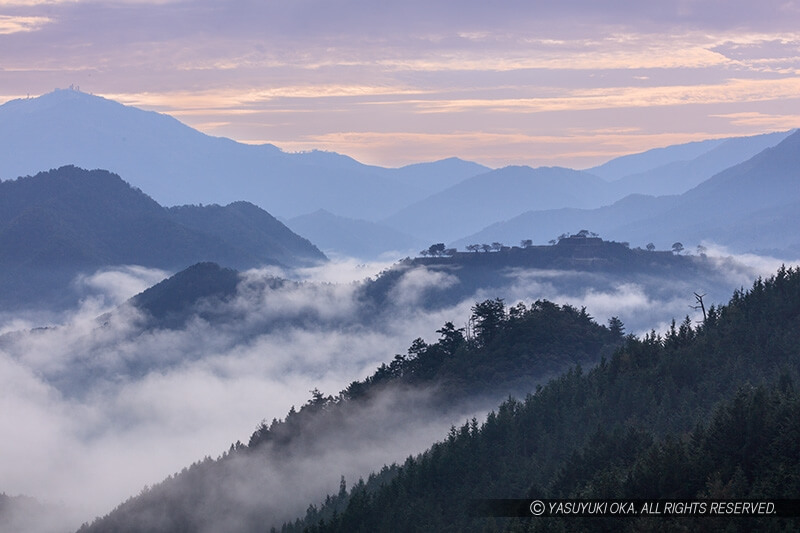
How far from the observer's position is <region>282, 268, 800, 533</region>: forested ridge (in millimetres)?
59562

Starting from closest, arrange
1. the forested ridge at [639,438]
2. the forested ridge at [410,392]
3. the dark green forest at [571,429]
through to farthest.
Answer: the forested ridge at [639,438], the dark green forest at [571,429], the forested ridge at [410,392]

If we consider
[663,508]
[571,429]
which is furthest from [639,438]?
[663,508]

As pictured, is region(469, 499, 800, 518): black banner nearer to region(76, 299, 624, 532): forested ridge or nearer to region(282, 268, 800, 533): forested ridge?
region(282, 268, 800, 533): forested ridge

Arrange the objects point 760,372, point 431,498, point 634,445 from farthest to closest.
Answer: point 431,498 < point 760,372 < point 634,445

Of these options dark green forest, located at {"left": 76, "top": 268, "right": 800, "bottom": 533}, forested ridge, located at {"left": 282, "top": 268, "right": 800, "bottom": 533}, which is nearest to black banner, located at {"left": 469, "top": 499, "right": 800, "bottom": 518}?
dark green forest, located at {"left": 76, "top": 268, "right": 800, "bottom": 533}

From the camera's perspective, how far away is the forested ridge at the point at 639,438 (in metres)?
59.6

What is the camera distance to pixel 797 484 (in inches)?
2080

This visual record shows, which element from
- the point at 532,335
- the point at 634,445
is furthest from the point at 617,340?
the point at 634,445

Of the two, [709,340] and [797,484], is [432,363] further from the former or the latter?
[797,484]

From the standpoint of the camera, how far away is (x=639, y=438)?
75.1 metres

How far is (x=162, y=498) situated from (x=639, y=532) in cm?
10600

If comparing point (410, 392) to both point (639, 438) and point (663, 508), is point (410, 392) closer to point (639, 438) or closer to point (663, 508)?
point (639, 438)

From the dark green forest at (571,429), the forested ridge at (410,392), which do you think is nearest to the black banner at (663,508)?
the dark green forest at (571,429)

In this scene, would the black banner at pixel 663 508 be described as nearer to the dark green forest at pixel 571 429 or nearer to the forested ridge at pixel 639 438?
the dark green forest at pixel 571 429
